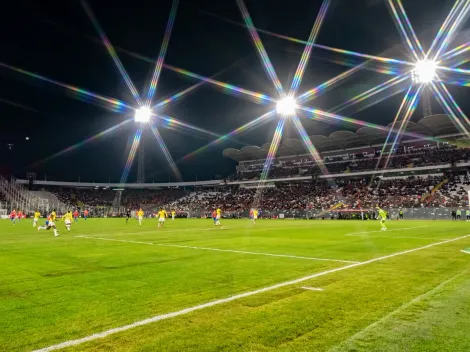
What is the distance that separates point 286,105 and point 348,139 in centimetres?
2018

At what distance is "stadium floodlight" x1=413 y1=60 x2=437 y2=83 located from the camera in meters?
44.2

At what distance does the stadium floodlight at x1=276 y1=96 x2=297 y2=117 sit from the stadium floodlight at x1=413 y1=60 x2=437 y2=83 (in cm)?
1691

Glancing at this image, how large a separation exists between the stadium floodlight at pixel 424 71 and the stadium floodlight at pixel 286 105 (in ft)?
55.5

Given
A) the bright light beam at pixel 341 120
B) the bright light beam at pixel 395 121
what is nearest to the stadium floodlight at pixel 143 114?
the bright light beam at pixel 341 120

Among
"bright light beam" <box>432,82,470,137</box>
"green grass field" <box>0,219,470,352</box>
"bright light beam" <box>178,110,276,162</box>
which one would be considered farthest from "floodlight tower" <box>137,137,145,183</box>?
"green grass field" <box>0,219,470,352</box>

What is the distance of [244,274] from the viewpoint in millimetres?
8414

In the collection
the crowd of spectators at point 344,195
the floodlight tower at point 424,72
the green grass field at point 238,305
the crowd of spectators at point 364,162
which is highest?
the floodlight tower at point 424,72

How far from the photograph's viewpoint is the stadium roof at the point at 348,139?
180 feet

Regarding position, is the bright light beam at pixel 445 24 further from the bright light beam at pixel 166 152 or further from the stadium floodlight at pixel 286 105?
the bright light beam at pixel 166 152

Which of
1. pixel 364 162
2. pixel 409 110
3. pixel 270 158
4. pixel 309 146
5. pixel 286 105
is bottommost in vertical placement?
pixel 364 162

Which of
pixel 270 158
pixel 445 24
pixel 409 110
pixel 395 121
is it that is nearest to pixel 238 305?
pixel 445 24

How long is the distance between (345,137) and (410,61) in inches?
969

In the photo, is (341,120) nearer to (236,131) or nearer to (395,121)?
(395,121)

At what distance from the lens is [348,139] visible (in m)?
67.6
